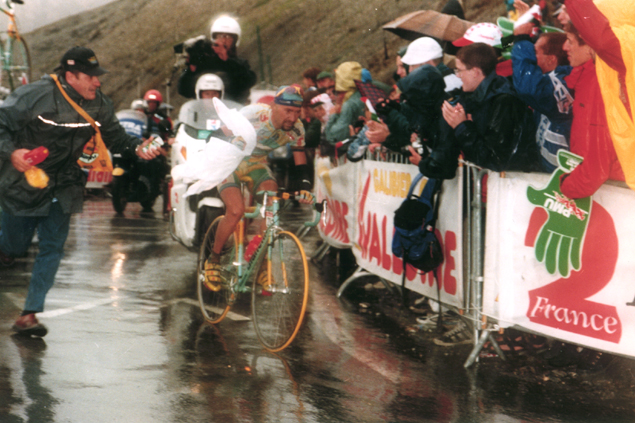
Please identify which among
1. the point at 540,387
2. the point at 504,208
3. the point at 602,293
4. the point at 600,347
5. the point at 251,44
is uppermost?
the point at 251,44

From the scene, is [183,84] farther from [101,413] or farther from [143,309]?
[101,413]

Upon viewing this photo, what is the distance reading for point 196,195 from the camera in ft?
28.0

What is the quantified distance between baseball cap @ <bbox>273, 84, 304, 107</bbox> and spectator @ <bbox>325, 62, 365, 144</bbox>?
11.4ft

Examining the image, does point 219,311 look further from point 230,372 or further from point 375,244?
point 375,244

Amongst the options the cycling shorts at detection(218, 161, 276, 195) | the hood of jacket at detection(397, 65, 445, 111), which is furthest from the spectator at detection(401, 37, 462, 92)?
the cycling shorts at detection(218, 161, 276, 195)

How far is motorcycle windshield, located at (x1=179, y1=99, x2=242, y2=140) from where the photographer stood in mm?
7875

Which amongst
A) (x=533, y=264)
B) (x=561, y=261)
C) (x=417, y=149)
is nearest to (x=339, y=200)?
(x=417, y=149)

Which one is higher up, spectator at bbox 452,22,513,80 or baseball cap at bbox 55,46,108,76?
spectator at bbox 452,22,513,80

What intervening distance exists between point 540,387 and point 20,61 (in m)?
15.2

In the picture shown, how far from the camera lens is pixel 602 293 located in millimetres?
4785

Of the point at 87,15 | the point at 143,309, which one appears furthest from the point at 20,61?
the point at 87,15

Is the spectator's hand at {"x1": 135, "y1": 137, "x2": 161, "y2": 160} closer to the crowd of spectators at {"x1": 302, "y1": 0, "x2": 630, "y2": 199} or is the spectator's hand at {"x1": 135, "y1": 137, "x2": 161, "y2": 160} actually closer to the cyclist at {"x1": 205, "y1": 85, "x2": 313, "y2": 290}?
the cyclist at {"x1": 205, "y1": 85, "x2": 313, "y2": 290}

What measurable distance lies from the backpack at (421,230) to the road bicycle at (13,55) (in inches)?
491

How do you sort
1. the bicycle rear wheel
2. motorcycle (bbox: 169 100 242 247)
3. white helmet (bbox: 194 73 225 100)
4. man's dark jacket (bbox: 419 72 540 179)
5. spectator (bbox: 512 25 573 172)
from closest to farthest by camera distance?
spectator (bbox: 512 25 573 172)
man's dark jacket (bbox: 419 72 540 179)
the bicycle rear wheel
motorcycle (bbox: 169 100 242 247)
white helmet (bbox: 194 73 225 100)
